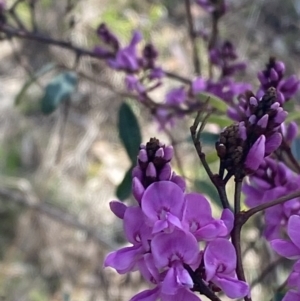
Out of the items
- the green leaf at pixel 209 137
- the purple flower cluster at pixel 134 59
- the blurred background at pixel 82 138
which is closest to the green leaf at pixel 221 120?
the green leaf at pixel 209 137

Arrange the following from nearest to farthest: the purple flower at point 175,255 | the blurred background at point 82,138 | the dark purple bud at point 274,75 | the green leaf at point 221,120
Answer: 1. the purple flower at point 175,255
2. the dark purple bud at point 274,75
3. the green leaf at point 221,120
4. the blurred background at point 82,138

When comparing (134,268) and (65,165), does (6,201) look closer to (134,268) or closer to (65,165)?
(65,165)

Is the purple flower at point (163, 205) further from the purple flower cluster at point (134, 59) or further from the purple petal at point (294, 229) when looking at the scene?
the purple flower cluster at point (134, 59)

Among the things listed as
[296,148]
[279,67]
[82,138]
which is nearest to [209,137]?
[296,148]

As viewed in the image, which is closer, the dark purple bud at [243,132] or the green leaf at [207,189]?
the dark purple bud at [243,132]

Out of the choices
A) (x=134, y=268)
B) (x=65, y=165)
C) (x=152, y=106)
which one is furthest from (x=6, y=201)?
(x=134, y=268)

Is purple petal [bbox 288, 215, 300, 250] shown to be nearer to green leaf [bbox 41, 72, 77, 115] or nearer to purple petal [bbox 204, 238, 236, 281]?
purple petal [bbox 204, 238, 236, 281]

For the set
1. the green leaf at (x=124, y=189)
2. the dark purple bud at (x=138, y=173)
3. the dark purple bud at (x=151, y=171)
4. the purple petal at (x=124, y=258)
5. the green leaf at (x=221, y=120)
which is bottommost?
the purple petal at (x=124, y=258)

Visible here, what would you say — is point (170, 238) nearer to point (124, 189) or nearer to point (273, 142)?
point (273, 142)
